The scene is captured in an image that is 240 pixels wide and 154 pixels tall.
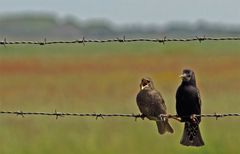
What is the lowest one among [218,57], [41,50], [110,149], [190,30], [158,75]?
[110,149]

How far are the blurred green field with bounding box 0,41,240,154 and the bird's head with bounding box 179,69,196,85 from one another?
766cm

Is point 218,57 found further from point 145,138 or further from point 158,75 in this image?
point 145,138

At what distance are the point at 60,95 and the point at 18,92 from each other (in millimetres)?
2151

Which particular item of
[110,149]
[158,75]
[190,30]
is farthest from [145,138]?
[190,30]

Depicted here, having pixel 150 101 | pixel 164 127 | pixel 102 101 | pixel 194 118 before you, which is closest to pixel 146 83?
pixel 150 101

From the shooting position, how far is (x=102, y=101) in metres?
24.2

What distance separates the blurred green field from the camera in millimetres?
16828

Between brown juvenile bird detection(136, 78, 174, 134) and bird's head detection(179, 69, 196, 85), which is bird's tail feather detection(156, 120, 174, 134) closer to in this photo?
brown juvenile bird detection(136, 78, 174, 134)

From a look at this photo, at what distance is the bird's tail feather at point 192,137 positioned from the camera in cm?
802

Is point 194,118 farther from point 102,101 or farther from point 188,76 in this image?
point 102,101

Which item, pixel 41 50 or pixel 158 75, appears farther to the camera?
pixel 41 50

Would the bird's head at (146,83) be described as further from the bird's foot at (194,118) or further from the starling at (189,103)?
the bird's foot at (194,118)

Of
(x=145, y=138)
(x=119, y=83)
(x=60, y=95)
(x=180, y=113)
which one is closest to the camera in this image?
(x=180, y=113)

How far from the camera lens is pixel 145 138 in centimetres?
→ 1761
